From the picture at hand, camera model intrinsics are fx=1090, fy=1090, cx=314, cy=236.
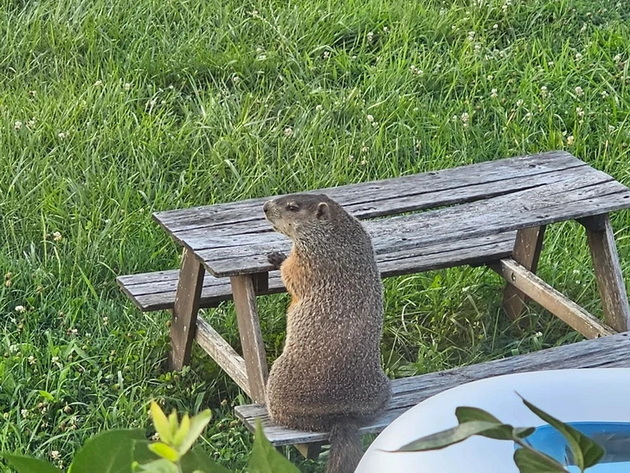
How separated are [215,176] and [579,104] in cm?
184

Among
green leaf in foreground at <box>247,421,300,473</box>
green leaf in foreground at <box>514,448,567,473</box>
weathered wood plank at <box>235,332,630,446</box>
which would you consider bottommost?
weathered wood plank at <box>235,332,630,446</box>

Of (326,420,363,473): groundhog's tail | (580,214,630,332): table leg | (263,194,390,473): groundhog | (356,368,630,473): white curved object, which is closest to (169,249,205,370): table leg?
(263,194,390,473): groundhog

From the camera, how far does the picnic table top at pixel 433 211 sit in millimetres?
3432

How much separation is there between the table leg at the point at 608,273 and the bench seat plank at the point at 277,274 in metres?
0.46

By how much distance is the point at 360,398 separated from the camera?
294cm

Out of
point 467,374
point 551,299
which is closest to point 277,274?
point 467,374

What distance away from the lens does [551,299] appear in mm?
3941

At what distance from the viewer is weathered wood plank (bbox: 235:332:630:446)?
9.65 feet

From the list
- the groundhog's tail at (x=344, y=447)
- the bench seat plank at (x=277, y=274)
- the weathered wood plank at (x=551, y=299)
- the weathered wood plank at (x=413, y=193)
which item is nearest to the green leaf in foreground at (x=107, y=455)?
the groundhog's tail at (x=344, y=447)

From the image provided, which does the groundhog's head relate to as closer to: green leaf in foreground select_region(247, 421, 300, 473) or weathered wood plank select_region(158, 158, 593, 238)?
weathered wood plank select_region(158, 158, 593, 238)

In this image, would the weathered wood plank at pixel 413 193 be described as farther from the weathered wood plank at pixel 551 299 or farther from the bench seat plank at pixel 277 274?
the weathered wood plank at pixel 551 299

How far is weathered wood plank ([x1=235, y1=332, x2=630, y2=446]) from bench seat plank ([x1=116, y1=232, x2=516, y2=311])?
2.09ft

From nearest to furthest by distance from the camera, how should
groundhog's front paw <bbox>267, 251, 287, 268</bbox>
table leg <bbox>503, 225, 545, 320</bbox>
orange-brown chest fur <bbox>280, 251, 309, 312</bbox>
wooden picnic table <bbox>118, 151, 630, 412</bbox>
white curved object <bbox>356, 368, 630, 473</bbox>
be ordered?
white curved object <bbox>356, 368, 630, 473</bbox> < orange-brown chest fur <bbox>280, 251, 309, 312</bbox> < groundhog's front paw <bbox>267, 251, 287, 268</bbox> < wooden picnic table <bbox>118, 151, 630, 412</bbox> < table leg <bbox>503, 225, 545, 320</bbox>

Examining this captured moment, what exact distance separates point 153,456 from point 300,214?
2512mm
